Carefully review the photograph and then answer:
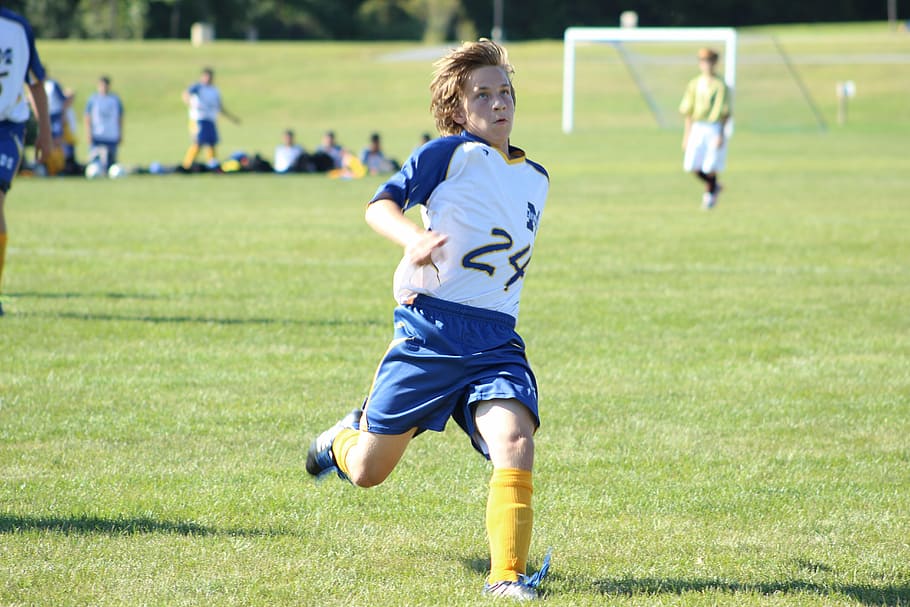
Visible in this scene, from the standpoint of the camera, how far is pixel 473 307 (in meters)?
4.00

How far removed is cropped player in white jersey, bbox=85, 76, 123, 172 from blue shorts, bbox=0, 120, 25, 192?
54.0 ft

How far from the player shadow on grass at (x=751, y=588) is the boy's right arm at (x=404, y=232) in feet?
4.09

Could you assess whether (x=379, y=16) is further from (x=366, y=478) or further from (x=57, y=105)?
(x=366, y=478)

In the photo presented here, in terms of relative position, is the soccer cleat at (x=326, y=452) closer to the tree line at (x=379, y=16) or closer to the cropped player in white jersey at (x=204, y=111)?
the cropped player in white jersey at (x=204, y=111)

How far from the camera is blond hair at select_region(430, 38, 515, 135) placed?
13.4 feet

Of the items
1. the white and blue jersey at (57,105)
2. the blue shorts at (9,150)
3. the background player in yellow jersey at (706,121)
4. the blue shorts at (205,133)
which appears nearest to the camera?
the blue shorts at (9,150)

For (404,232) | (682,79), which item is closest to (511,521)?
(404,232)

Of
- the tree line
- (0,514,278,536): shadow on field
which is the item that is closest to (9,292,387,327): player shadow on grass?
(0,514,278,536): shadow on field

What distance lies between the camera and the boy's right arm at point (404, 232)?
138 inches

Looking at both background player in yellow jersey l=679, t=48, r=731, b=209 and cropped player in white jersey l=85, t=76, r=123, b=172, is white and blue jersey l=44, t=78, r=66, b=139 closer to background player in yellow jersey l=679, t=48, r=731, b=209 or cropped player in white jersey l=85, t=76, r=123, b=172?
cropped player in white jersey l=85, t=76, r=123, b=172

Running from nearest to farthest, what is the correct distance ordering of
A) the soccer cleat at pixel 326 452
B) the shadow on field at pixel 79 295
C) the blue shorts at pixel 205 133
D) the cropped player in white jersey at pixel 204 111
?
the soccer cleat at pixel 326 452 → the shadow on field at pixel 79 295 → the cropped player in white jersey at pixel 204 111 → the blue shorts at pixel 205 133

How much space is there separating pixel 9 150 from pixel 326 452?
15.6 feet

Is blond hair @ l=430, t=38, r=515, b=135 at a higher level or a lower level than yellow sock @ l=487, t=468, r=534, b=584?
higher

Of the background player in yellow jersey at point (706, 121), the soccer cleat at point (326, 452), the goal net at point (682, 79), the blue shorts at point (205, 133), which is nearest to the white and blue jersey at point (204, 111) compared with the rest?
the blue shorts at point (205, 133)
